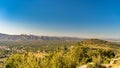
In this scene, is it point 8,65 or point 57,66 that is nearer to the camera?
point 57,66

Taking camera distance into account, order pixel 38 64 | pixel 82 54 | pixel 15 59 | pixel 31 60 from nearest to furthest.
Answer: pixel 38 64 < pixel 31 60 < pixel 15 59 < pixel 82 54

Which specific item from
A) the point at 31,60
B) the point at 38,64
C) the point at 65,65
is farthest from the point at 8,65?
the point at 65,65

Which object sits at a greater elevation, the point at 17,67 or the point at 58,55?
the point at 58,55

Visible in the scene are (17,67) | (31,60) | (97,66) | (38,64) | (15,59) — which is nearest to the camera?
(97,66)

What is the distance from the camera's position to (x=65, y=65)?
243 feet

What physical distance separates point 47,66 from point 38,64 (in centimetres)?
331

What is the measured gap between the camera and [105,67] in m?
62.1

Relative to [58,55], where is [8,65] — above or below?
below

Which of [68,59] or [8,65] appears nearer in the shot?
[68,59]

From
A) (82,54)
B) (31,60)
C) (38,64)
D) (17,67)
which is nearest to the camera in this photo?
(38,64)

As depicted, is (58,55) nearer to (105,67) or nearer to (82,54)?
(105,67)

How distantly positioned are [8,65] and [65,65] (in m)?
26.7

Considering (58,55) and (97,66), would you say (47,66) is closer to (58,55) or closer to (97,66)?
(58,55)

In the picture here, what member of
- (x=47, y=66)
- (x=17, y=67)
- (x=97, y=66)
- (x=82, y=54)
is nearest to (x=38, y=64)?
(x=47, y=66)
